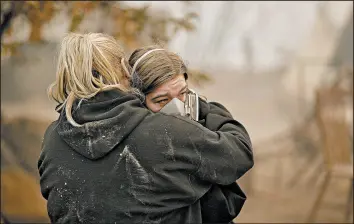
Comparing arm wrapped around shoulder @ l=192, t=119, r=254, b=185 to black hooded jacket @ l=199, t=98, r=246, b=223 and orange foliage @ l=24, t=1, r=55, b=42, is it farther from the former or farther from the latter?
orange foliage @ l=24, t=1, r=55, b=42

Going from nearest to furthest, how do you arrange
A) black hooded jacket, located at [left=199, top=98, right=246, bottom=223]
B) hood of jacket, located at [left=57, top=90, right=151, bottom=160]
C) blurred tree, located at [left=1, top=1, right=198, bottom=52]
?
hood of jacket, located at [left=57, top=90, right=151, bottom=160] < black hooded jacket, located at [left=199, top=98, right=246, bottom=223] < blurred tree, located at [left=1, top=1, right=198, bottom=52]

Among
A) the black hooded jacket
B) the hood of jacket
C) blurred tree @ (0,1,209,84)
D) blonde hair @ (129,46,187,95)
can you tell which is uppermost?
blonde hair @ (129,46,187,95)

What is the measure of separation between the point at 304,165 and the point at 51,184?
360cm

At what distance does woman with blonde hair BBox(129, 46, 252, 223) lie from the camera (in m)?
2.06

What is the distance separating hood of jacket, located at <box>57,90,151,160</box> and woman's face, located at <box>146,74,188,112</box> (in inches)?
4.7

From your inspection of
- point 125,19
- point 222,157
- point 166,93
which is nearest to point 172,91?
point 166,93

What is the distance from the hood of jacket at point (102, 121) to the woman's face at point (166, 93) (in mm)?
118

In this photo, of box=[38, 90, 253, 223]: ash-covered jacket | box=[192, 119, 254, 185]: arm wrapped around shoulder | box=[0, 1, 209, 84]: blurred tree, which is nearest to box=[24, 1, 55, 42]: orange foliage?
box=[0, 1, 209, 84]: blurred tree

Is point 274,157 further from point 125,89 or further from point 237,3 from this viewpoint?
point 125,89

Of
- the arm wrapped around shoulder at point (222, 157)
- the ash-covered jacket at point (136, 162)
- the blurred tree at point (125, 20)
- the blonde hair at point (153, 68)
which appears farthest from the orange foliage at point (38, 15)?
the arm wrapped around shoulder at point (222, 157)

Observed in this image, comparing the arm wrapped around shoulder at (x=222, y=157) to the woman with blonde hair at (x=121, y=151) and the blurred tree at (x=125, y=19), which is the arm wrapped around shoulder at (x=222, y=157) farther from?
the blurred tree at (x=125, y=19)

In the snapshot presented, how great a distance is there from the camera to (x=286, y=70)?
Answer: 555 centimetres

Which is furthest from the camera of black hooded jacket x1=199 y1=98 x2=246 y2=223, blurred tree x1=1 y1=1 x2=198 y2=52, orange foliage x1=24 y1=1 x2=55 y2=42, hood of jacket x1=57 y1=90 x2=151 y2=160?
blurred tree x1=1 y1=1 x2=198 y2=52

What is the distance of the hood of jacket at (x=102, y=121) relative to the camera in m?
1.92
